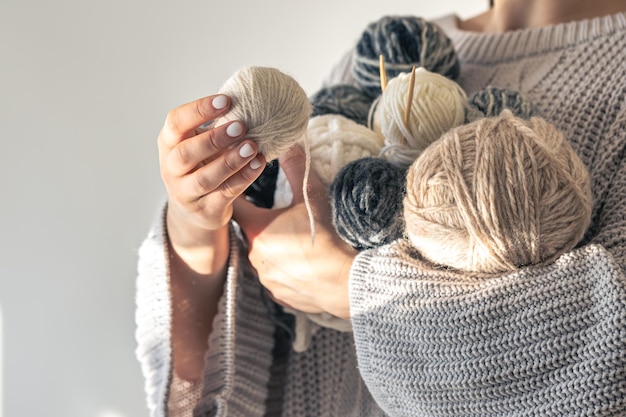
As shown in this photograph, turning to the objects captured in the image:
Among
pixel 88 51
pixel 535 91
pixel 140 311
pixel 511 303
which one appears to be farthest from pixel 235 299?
pixel 88 51

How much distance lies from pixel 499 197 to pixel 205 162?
0.87 ft

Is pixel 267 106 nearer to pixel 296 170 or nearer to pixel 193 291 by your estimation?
pixel 296 170

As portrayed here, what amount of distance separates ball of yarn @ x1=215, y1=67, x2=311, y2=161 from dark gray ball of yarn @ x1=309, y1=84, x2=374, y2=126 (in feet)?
0.54

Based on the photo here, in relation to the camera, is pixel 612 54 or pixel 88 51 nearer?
pixel 612 54

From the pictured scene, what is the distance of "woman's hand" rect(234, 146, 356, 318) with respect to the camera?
0.70 meters

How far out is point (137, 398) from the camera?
130 centimetres

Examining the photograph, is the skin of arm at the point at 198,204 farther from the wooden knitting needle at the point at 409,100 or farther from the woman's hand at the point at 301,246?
the wooden knitting needle at the point at 409,100

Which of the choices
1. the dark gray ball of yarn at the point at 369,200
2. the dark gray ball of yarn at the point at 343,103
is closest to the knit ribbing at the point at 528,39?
the dark gray ball of yarn at the point at 343,103

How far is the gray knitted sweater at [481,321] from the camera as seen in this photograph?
557 mm

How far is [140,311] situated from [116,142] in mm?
461

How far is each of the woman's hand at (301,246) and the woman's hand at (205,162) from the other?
71 mm

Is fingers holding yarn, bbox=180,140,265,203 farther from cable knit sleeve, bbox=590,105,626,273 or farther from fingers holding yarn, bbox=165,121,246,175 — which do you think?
cable knit sleeve, bbox=590,105,626,273

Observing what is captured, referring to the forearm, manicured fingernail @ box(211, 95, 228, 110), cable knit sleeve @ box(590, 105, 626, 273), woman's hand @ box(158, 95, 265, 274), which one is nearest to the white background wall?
the forearm

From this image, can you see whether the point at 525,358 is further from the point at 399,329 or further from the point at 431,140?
the point at 431,140
